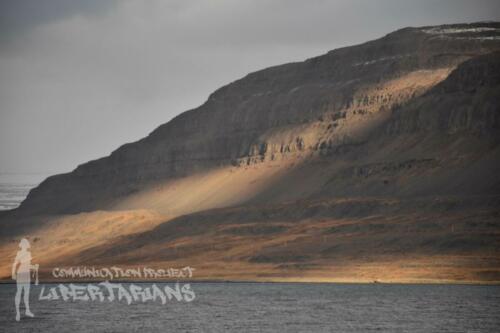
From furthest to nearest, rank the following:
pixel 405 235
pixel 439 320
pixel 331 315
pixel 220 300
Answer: pixel 405 235, pixel 220 300, pixel 331 315, pixel 439 320

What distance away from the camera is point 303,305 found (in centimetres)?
12975

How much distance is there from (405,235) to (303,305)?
7144cm

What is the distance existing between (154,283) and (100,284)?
1008 centimetres

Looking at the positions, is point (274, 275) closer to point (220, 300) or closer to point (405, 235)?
point (405, 235)

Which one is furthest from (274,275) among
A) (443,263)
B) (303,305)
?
(303,305)

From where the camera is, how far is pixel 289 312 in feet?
397

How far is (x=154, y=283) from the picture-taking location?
179875mm

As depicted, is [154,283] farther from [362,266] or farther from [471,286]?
[471,286]

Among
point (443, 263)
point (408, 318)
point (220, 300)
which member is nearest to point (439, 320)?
point (408, 318)

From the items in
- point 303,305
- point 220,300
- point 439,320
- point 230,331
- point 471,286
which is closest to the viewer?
point 230,331

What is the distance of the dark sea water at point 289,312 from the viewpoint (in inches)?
4151

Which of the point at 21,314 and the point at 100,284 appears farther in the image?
the point at 100,284

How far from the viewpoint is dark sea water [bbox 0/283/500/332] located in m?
105

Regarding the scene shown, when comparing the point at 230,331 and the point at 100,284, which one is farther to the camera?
the point at 100,284
